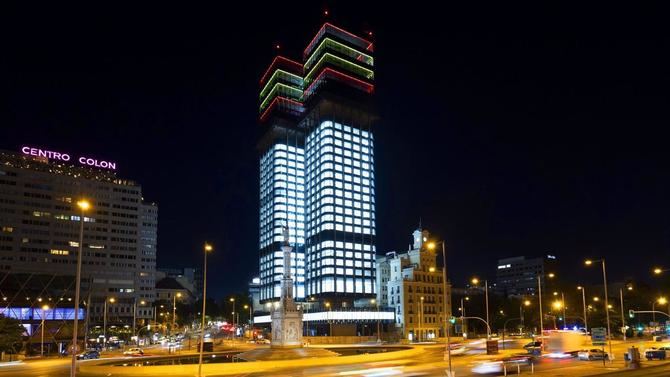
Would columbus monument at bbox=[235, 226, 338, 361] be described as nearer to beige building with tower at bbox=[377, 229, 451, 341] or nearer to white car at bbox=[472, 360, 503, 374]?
white car at bbox=[472, 360, 503, 374]

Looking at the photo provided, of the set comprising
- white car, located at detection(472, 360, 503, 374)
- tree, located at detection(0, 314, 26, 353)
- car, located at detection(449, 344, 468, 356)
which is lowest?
car, located at detection(449, 344, 468, 356)

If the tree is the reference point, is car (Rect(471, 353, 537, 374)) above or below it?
below

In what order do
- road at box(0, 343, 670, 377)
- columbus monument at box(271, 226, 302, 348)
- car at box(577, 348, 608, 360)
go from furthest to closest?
columbus monument at box(271, 226, 302, 348)
car at box(577, 348, 608, 360)
road at box(0, 343, 670, 377)

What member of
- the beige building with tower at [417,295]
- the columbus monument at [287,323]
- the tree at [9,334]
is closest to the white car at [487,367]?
the columbus monument at [287,323]

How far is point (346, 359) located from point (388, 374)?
1910 cm

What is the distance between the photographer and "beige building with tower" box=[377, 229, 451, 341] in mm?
167125

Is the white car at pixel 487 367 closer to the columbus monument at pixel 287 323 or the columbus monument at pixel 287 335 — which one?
the columbus monument at pixel 287 335

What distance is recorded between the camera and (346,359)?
2717 inches

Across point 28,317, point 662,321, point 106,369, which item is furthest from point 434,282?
point 106,369

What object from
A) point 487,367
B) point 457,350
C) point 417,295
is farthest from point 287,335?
point 417,295

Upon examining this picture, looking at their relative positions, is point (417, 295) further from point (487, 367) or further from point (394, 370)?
point (394, 370)

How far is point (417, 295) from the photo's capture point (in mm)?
169375

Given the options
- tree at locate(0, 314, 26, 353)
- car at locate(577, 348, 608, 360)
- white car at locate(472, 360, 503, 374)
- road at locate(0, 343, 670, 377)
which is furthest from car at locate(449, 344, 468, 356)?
tree at locate(0, 314, 26, 353)

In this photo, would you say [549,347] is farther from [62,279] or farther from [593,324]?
[62,279]
